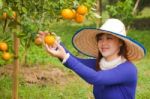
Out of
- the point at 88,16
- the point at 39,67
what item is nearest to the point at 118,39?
the point at 88,16

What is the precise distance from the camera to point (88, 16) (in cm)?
338

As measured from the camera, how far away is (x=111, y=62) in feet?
11.0

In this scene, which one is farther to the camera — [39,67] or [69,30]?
[69,30]

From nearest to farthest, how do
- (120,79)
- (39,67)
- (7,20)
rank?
(120,79), (7,20), (39,67)

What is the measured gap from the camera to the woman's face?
3293 millimetres

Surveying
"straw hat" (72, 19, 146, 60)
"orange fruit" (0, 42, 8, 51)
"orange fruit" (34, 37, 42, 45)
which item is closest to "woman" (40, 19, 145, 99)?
"straw hat" (72, 19, 146, 60)

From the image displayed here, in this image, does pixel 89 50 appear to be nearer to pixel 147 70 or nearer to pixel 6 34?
pixel 6 34

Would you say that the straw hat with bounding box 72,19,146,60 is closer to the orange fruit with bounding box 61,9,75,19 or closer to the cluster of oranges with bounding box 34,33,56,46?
the orange fruit with bounding box 61,9,75,19

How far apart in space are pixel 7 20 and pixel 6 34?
327 millimetres

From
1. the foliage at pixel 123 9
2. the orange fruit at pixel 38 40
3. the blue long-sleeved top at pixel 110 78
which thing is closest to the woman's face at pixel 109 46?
the blue long-sleeved top at pixel 110 78

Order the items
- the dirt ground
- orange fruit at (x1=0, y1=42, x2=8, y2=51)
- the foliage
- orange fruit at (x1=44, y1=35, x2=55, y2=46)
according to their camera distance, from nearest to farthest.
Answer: orange fruit at (x1=44, y1=35, x2=55, y2=46)
orange fruit at (x1=0, y1=42, x2=8, y2=51)
the dirt ground
the foliage

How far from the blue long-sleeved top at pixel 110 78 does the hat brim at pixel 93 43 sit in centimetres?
12

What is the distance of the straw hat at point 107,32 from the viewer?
130 inches

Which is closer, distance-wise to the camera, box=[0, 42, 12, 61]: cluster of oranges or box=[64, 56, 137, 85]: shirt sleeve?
box=[64, 56, 137, 85]: shirt sleeve
